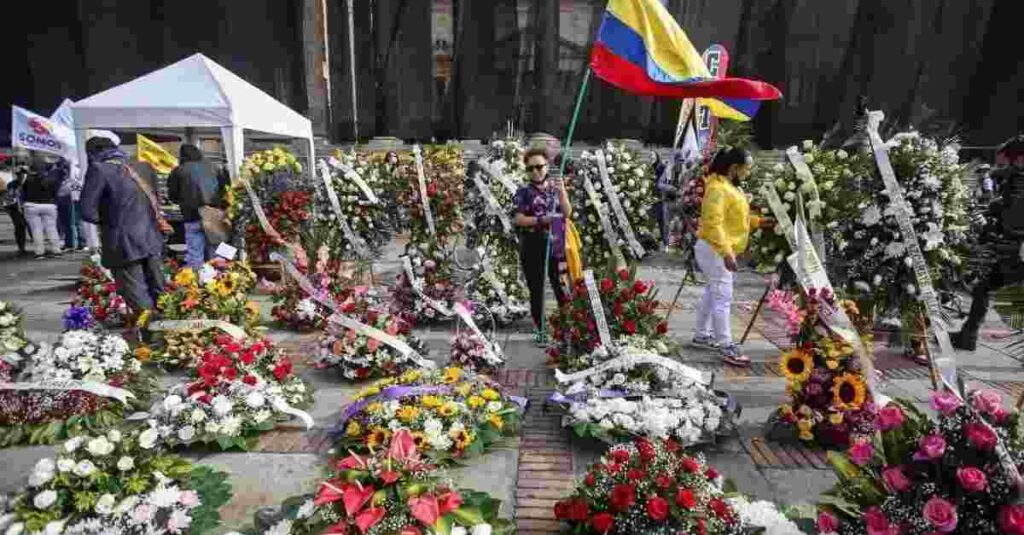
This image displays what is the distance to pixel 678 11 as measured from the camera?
57.0 ft

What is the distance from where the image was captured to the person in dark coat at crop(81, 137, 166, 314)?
5391 mm

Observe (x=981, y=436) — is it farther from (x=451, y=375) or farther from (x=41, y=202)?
(x=41, y=202)

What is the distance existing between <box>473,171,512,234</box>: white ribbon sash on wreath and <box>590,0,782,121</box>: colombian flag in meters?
2.18

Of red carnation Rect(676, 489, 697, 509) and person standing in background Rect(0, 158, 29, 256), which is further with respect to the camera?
person standing in background Rect(0, 158, 29, 256)

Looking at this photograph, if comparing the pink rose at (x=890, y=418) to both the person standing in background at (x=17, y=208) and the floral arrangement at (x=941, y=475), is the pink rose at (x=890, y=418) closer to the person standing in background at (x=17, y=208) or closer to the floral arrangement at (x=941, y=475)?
the floral arrangement at (x=941, y=475)

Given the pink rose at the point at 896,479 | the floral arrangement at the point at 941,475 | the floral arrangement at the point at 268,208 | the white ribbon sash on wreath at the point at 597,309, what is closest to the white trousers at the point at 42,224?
the floral arrangement at the point at 268,208

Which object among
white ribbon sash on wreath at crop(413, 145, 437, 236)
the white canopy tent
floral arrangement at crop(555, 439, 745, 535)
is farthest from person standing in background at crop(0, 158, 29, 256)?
floral arrangement at crop(555, 439, 745, 535)

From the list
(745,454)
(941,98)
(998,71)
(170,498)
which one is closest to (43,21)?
(170,498)

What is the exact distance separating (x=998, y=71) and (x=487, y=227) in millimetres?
18147

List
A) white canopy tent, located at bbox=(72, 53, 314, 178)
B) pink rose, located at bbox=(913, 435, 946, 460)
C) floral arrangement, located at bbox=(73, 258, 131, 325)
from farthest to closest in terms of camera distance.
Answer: white canopy tent, located at bbox=(72, 53, 314, 178), floral arrangement, located at bbox=(73, 258, 131, 325), pink rose, located at bbox=(913, 435, 946, 460)

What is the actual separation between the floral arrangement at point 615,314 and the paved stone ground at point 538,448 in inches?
20.4

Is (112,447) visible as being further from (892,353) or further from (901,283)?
(892,353)

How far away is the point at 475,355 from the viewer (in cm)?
488

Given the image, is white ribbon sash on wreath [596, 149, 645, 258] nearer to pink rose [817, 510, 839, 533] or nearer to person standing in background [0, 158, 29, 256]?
pink rose [817, 510, 839, 533]
